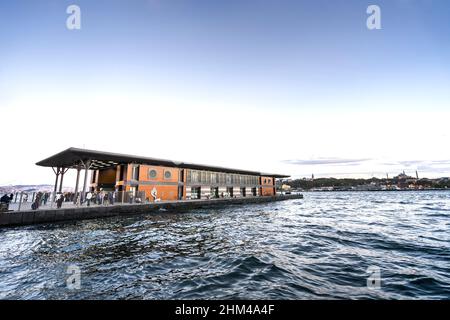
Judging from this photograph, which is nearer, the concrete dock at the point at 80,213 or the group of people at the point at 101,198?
the concrete dock at the point at 80,213

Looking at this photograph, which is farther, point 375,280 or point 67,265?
point 67,265

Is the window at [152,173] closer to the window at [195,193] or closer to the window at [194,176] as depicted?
the window at [194,176]

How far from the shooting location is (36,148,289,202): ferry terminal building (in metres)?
24.5

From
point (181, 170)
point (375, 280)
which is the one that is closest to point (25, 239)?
point (375, 280)

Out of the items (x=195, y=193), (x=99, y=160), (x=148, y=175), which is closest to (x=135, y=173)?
(x=148, y=175)

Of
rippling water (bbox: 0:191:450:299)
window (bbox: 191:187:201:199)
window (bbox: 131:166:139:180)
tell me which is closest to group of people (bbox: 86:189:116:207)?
window (bbox: 131:166:139:180)

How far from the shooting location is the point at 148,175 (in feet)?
97.1

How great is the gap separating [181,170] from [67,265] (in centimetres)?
2747

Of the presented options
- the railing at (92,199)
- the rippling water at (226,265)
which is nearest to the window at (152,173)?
the railing at (92,199)

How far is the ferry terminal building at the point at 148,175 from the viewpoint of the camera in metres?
24.5

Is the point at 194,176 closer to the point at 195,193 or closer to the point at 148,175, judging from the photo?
the point at 195,193
